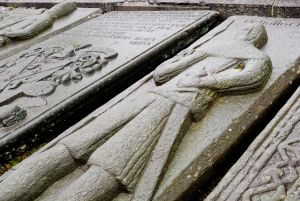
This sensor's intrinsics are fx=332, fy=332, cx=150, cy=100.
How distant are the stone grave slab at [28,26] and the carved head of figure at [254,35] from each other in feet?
7.38

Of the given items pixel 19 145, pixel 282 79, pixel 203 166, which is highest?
pixel 282 79

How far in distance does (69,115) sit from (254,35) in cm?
145

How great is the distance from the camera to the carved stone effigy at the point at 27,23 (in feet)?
12.1

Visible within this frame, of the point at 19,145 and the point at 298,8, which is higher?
the point at 298,8

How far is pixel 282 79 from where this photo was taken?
2059 mm

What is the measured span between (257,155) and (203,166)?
10.3 inches

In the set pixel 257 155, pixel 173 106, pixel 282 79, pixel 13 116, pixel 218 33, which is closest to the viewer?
pixel 257 155

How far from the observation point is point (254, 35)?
7.88 ft

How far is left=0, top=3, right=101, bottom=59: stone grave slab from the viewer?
11.9 feet

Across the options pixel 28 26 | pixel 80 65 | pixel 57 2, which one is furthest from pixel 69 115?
pixel 57 2

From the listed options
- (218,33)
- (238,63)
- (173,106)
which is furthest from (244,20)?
(173,106)

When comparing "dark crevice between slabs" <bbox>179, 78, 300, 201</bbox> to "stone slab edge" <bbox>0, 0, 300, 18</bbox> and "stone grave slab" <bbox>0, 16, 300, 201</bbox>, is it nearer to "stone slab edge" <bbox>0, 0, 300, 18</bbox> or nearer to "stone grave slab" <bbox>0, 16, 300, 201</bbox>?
"stone grave slab" <bbox>0, 16, 300, 201</bbox>

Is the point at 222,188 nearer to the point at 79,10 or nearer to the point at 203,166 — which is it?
the point at 203,166

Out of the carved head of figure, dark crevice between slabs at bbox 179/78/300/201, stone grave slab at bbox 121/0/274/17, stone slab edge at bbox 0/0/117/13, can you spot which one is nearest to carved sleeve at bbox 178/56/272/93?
dark crevice between slabs at bbox 179/78/300/201
